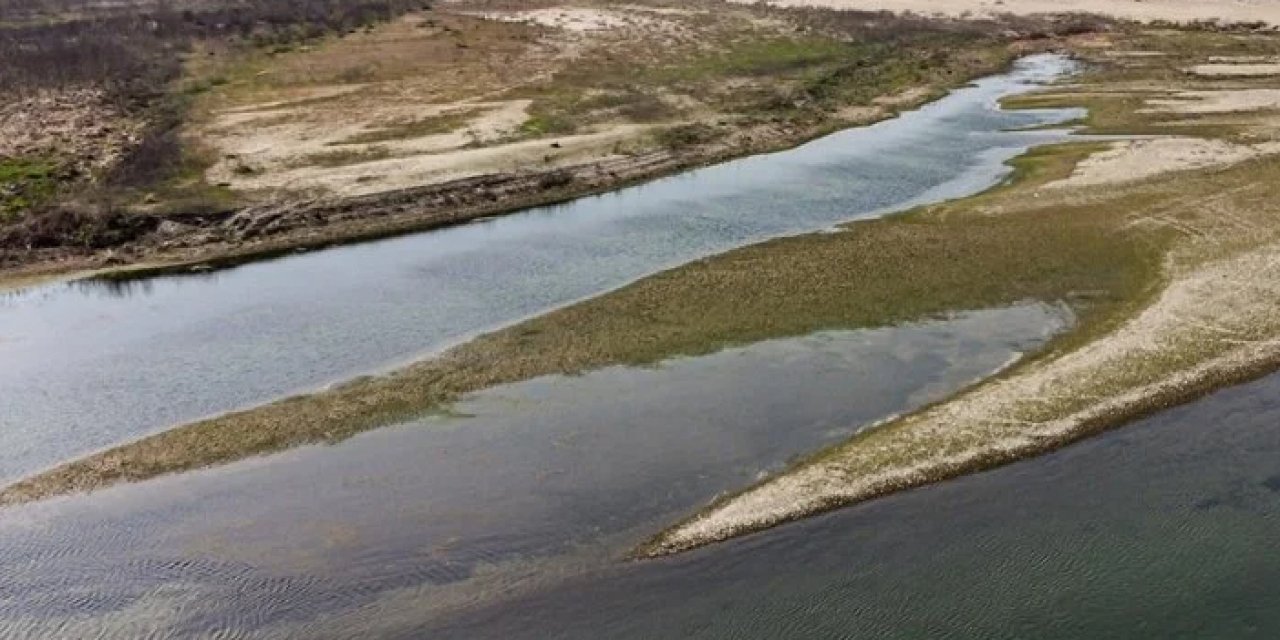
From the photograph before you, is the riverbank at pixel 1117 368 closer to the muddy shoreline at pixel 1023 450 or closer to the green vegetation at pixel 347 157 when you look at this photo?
the muddy shoreline at pixel 1023 450

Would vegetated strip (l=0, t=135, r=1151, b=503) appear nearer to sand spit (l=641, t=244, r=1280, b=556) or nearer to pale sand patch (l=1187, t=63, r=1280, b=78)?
sand spit (l=641, t=244, r=1280, b=556)

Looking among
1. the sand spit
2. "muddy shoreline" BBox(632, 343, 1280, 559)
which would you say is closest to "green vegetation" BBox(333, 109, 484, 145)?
the sand spit

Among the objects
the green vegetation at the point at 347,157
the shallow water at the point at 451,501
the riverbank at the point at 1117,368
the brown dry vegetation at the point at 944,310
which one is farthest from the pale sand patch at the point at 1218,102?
the green vegetation at the point at 347,157

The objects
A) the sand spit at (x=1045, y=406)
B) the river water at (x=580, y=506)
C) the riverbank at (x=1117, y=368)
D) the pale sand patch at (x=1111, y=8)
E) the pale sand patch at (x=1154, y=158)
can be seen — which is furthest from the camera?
the pale sand patch at (x=1111, y=8)

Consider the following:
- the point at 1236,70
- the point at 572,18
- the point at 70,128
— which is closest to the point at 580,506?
the point at 70,128

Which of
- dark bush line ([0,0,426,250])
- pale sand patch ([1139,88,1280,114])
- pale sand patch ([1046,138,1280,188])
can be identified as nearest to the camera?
dark bush line ([0,0,426,250])

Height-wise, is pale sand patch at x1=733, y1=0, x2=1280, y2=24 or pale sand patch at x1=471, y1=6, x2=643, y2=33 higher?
pale sand patch at x1=471, y1=6, x2=643, y2=33

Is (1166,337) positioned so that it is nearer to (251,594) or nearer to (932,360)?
(932,360)
